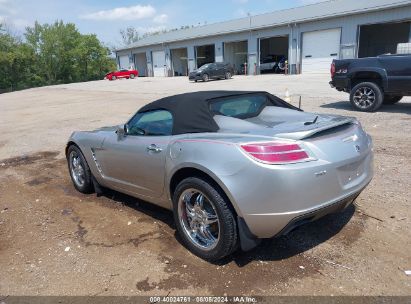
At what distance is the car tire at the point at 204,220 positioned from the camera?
10.1 ft

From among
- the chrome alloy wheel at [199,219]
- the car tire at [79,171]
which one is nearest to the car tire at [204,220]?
the chrome alloy wheel at [199,219]

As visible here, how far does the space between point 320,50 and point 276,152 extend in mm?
28455

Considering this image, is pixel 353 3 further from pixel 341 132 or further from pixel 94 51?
pixel 94 51

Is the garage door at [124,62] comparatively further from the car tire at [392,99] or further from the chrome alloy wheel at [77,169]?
the chrome alloy wheel at [77,169]

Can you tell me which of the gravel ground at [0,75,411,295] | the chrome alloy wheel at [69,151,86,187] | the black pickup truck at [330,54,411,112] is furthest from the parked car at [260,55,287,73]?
the chrome alloy wheel at [69,151,86,187]

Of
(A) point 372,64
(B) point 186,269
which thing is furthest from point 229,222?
(A) point 372,64

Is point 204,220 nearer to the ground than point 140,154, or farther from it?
nearer to the ground

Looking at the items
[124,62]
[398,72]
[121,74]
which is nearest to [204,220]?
[398,72]

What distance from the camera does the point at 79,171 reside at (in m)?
5.35

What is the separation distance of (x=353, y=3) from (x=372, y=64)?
72.9 feet

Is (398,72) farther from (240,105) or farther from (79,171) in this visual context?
(79,171)

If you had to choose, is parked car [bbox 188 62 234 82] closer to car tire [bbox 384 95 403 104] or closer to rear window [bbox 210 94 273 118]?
car tire [bbox 384 95 403 104]

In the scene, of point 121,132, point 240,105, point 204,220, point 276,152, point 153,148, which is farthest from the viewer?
point 121,132

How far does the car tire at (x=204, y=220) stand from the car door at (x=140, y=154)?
0.37m
